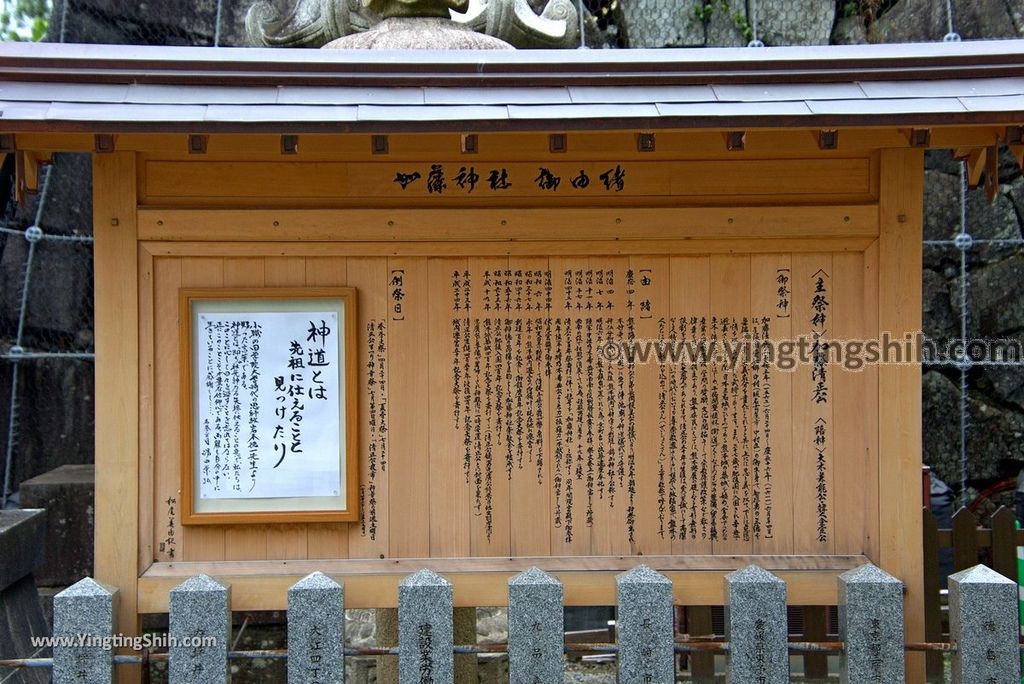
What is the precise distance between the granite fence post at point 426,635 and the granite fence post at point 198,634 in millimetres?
799

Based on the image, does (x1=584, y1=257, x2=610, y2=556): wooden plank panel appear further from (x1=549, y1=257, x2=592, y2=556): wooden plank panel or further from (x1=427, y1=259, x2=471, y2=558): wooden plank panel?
(x1=427, y1=259, x2=471, y2=558): wooden plank panel

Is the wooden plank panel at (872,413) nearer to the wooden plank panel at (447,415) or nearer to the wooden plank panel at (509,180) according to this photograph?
the wooden plank panel at (509,180)

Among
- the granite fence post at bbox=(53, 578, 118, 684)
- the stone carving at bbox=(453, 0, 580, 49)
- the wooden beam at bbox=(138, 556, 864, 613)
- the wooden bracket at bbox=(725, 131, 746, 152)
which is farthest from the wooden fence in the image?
the stone carving at bbox=(453, 0, 580, 49)

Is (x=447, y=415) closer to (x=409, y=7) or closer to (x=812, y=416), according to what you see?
(x=812, y=416)

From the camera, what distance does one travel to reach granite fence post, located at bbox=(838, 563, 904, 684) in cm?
366

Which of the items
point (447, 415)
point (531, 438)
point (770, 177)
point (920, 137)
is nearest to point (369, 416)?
point (447, 415)

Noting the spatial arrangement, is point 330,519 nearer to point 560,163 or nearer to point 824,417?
point 560,163

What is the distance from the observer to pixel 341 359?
3992 mm

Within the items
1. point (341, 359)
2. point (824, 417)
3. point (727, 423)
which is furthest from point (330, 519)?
point (824, 417)

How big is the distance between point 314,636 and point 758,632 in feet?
6.54

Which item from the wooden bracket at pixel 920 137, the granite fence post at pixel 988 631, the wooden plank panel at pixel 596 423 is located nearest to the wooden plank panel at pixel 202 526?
the wooden plank panel at pixel 596 423

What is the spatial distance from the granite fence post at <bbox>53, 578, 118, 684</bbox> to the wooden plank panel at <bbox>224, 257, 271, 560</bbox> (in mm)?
589

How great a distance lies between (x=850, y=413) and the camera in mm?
4094

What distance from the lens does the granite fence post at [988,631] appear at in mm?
3631
